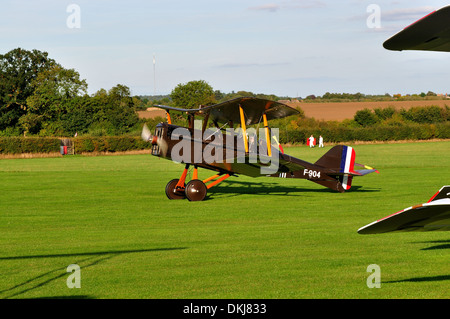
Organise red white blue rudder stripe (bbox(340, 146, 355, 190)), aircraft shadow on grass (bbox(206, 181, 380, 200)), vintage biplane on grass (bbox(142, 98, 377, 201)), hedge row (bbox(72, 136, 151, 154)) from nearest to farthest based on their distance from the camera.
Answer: vintage biplane on grass (bbox(142, 98, 377, 201)) < red white blue rudder stripe (bbox(340, 146, 355, 190)) < aircraft shadow on grass (bbox(206, 181, 380, 200)) < hedge row (bbox(72, 136, 151, 154))

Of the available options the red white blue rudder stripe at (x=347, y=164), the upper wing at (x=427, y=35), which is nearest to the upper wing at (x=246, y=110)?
the red white blue rudder stripe at (x=347, y=164)

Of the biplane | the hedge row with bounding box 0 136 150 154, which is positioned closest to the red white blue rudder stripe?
the biplane

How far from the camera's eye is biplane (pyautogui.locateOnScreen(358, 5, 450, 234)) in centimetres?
362

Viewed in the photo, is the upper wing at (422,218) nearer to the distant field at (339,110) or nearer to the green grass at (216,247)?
the green grass at (216,247)

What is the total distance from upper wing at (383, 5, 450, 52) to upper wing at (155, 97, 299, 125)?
41.8ft

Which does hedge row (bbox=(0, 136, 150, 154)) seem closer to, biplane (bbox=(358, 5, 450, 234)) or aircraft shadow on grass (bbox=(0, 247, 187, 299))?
aircraft shadow on grass (bbox=(0, 247, 187, 299))

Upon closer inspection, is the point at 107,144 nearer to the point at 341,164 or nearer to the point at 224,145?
the point at 341,164

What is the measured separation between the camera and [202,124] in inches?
736

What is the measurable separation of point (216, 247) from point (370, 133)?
2302 inches

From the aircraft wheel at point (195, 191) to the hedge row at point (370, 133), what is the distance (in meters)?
46.5

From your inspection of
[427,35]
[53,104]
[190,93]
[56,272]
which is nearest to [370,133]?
[190,93]
